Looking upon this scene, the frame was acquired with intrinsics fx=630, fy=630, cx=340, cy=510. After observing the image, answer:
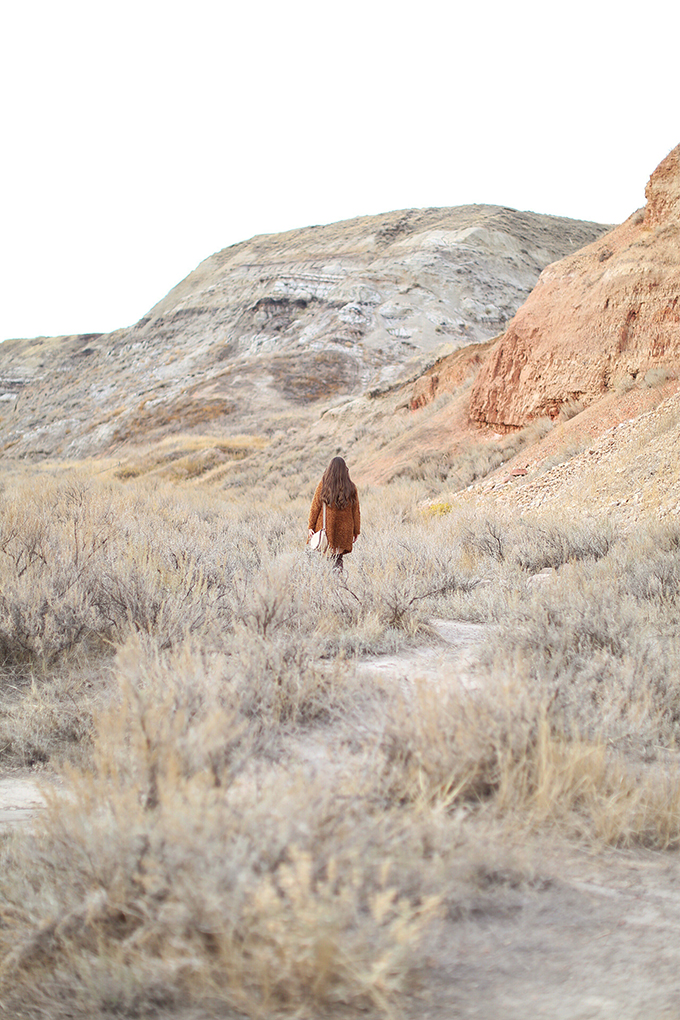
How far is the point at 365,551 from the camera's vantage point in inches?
287

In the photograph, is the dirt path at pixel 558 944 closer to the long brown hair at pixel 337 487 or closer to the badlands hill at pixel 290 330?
the long brown hair at pixel 337 487

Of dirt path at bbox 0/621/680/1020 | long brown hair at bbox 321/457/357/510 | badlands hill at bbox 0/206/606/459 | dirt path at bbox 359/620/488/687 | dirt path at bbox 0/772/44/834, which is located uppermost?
badlands hill at bbox 0/206/606/459

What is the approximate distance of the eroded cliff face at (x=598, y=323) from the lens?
12.4 meters

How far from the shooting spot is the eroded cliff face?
40.8 feet

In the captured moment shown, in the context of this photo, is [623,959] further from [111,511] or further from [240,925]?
[111,511]

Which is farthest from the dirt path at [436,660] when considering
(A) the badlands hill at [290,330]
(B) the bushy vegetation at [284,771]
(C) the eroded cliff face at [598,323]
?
(A) the badlands hill at [290,330]

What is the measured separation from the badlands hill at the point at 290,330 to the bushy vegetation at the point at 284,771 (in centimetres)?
2375

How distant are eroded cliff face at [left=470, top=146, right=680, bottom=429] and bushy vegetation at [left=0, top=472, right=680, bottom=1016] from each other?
908 cm

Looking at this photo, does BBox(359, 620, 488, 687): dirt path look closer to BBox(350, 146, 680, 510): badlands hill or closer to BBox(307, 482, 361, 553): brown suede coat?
BBox(307, 482, 361, 553): brown suede coat

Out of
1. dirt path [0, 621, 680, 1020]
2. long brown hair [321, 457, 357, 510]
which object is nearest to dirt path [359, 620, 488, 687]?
dirt path [0, 621, 680, 1020]

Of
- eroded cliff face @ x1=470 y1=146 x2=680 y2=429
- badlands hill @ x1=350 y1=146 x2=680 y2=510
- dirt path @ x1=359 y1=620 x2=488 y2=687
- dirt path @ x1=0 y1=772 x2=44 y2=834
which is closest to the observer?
dirt path @ x1=0 y1=772 x2=44 y2=834

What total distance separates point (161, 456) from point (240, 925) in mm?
27554

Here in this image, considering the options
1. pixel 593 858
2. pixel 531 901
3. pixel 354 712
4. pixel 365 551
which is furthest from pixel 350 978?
pixel 365 551

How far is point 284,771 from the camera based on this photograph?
2.21 m
